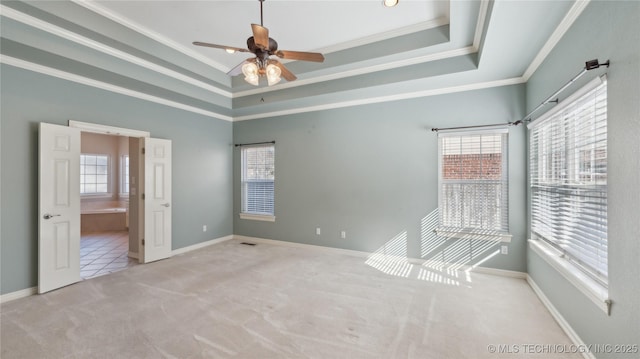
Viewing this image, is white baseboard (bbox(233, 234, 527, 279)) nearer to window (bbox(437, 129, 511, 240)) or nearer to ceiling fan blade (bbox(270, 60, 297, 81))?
window (bbox(437, 129, 511, 240))

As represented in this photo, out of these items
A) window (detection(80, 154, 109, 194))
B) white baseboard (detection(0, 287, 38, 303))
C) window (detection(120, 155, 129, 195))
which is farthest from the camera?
window (detection(120, 155, 129, 195))

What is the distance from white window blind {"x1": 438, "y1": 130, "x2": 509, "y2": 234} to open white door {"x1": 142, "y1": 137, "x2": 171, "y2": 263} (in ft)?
14.8

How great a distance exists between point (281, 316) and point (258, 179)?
3.45 metres

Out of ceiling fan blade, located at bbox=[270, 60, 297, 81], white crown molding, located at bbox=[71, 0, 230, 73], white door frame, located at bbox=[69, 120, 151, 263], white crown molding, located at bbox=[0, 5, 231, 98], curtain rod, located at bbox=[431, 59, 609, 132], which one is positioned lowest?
white door frame, located at bbox=[69, 120, 151, 263]

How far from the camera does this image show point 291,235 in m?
5.11

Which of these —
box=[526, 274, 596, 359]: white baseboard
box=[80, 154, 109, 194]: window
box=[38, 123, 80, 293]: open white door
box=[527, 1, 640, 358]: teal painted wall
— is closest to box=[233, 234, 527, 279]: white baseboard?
box=[526, 274, 596, 359]: white baseboard

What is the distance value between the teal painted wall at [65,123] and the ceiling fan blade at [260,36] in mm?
3005

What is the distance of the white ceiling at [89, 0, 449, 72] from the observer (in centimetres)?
271

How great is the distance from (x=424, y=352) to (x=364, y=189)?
2.73 meters

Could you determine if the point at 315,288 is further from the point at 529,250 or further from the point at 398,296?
the point at 529,250

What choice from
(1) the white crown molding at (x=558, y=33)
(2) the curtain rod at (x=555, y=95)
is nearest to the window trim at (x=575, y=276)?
(2) the curtain rod at (x=555, y=95)

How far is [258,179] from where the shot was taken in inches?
219

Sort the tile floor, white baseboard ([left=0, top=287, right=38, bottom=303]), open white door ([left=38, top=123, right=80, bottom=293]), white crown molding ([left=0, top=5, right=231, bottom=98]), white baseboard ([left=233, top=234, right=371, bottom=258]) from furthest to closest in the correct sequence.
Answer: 1. white baseboard ([left=233, top=234, right=371, bottom=258])
2. the tile floor
3. open white door ([left=38, top=123, right=80, bottom=293])
4. white baseboard ([left=0, top=287, right=38, bottom=303])
5. white crown molding ([left=0, top=5, right=231, bottom=98])

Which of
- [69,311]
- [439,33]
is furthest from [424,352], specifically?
[69,311]
